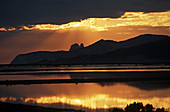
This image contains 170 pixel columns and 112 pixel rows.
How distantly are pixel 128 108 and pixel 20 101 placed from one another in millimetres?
14506

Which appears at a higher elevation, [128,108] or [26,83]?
[26,83]

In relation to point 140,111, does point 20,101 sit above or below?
above

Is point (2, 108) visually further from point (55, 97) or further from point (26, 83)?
point (26, 83)

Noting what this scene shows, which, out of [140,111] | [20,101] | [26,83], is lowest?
[140,111]

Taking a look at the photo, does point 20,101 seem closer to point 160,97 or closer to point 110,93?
point 110,93

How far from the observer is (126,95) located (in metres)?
28.2

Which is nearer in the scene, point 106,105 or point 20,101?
point 106,105

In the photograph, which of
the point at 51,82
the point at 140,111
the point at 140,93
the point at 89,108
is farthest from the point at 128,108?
the point at 51,82

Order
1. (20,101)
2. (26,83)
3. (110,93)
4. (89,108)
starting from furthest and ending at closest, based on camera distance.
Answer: (26,83)
(110,93)
(20,101)
(89,108)

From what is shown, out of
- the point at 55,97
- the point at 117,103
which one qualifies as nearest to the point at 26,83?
the point at 55,97

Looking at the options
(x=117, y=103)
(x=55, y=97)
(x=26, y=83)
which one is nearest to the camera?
(x=117, y=103)

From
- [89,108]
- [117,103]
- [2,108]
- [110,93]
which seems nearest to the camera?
[2,108]

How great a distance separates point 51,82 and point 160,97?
19.9 m

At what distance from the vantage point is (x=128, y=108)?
44.4 feet
